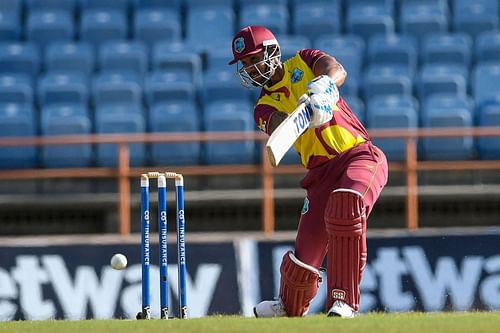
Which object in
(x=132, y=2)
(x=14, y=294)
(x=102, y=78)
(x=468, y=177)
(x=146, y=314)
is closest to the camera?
(x=146, y=314)

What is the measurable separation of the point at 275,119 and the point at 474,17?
29.3 ft

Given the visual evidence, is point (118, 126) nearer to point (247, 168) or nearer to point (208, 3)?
point (247, 168)

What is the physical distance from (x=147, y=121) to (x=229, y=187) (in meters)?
1.49

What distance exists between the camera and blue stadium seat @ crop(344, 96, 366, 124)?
14.6 m

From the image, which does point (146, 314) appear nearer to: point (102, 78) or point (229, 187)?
point (229, 187)

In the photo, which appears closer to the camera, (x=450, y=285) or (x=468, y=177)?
(x=450, y=285)

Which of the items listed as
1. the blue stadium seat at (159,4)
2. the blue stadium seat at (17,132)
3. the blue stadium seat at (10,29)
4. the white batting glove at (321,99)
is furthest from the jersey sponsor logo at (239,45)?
the blue stadium seat at (10,29)

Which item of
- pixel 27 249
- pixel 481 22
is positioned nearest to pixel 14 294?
pixel 27 249

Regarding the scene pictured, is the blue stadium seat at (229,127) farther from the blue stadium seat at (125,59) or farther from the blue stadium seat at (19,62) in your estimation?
the blue stadium seat at (19,62)

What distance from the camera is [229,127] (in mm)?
14711

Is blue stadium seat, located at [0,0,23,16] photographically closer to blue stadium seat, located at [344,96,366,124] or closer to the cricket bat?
blue stadium seat, located at [344,96,366,124]

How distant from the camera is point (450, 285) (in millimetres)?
12070

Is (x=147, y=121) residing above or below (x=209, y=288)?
above

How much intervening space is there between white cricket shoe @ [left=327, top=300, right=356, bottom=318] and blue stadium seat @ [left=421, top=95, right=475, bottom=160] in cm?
677
